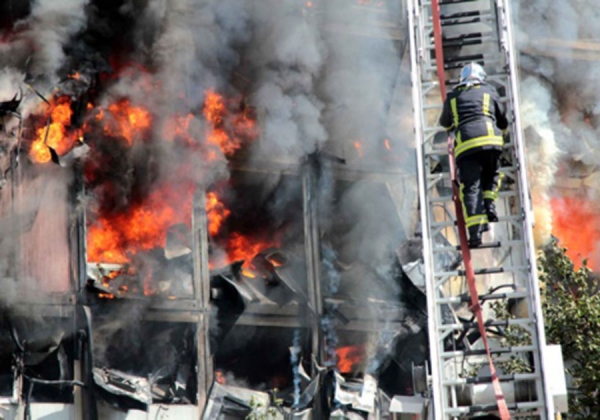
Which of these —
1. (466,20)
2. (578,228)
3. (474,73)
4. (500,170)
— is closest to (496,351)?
(500,170)

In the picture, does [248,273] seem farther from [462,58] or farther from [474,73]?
[474,73]

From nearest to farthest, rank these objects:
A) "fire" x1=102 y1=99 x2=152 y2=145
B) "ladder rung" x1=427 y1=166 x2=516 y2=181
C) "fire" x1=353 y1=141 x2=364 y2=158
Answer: "ladder rung" x1=427 y1=166 x2=516 y2=181 < "fire" x1=102 y1=99 x2=152 y2=145 < "fire" x1=353 y1=141 x2=364 y2=158

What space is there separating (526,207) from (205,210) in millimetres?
5031

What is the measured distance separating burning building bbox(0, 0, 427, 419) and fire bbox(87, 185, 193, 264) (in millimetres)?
21

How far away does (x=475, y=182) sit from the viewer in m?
9.14

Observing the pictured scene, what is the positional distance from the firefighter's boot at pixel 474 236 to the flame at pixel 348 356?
5005 millimetres

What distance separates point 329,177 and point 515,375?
5.88m

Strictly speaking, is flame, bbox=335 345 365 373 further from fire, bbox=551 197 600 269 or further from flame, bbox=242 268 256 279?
fire, bbox=551 197 600 269

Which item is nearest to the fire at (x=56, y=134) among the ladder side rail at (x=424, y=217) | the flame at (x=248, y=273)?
the flame at (x=248, y=273)

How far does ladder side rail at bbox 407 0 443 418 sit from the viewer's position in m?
9.06

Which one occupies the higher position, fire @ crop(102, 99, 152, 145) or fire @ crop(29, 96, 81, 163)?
fire @ crop(102, 99, 152, 145)

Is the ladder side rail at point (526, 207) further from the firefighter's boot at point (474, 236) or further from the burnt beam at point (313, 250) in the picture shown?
the burnt beam at point (313, 250)

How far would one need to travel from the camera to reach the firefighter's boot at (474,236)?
9148 millimetres

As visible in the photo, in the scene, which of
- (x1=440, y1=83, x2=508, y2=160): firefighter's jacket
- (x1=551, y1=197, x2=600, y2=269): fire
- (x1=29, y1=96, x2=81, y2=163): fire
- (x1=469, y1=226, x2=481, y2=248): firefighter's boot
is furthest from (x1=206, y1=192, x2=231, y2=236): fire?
(x1=551, y1=197, x2=600, y2=269): fire
